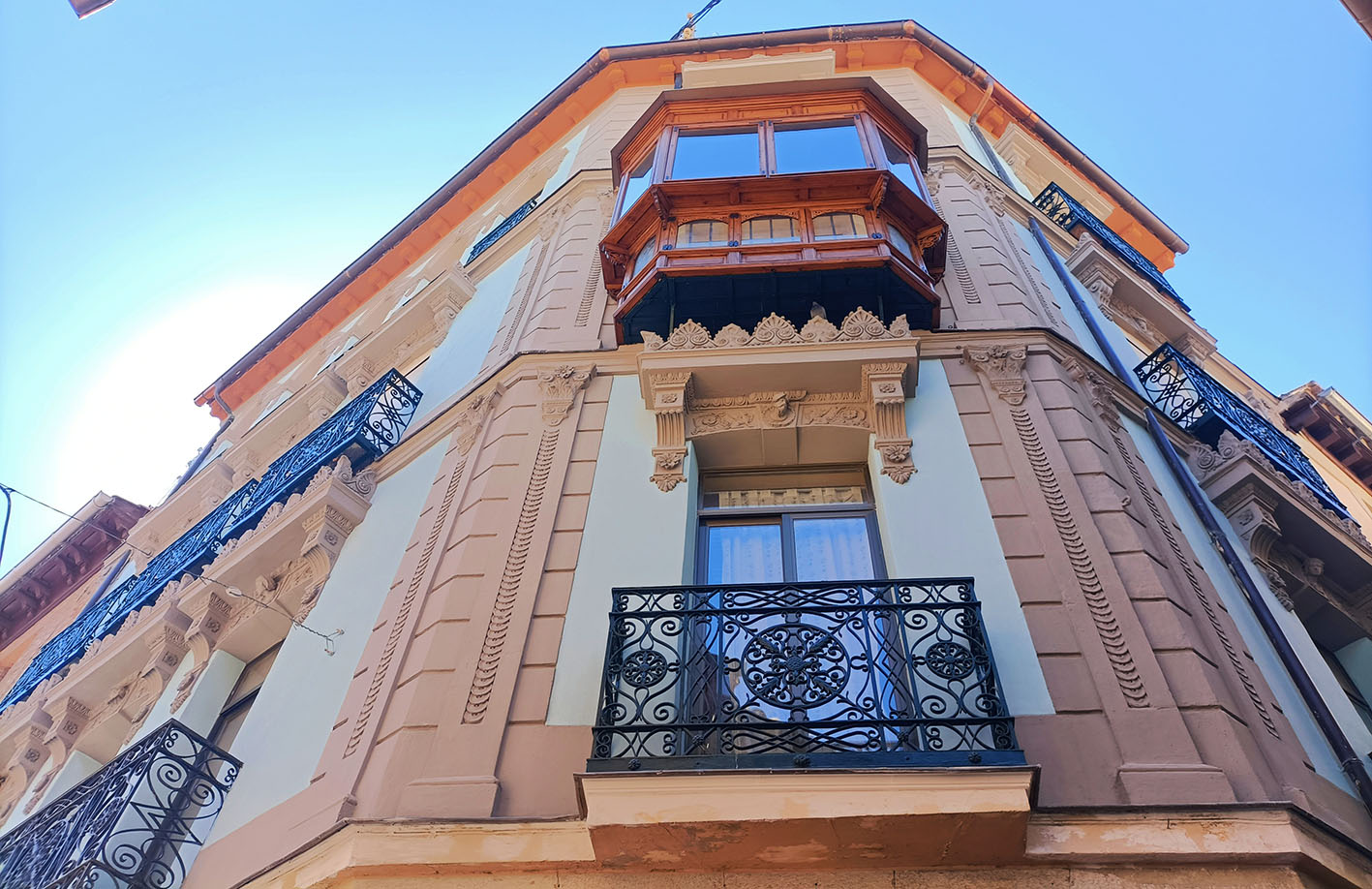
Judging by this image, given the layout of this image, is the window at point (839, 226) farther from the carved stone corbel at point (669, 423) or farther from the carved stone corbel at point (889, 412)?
the carved stone corbel at point (669, 423)

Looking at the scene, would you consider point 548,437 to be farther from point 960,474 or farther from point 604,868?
point 604,868

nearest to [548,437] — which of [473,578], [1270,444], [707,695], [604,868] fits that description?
[473,578]

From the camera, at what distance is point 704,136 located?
1120 centimetres

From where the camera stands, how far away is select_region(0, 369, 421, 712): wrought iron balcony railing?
411 inches

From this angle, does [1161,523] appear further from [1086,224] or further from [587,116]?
[587,116]

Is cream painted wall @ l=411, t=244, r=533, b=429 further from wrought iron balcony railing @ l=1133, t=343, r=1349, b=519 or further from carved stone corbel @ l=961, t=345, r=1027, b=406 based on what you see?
wrought iron balcony railing @ l=1133, t=343, r=1349, b=519

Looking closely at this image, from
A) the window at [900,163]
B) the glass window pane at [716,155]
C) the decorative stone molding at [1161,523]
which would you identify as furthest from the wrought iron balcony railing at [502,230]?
the decorative stone molding at [1161,523]

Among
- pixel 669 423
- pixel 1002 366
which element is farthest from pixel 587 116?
pixel 1002 366

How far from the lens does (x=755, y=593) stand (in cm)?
614

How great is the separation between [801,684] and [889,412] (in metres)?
3.22

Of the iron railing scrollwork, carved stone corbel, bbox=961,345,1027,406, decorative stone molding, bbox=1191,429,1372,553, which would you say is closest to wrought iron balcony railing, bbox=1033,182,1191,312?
decorative stone molding, bbox=1191,429,1372,553

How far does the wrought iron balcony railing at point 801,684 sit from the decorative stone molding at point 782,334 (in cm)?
279

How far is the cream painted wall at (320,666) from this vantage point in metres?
7.16

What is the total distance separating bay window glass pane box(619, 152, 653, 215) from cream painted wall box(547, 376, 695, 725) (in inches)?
115
